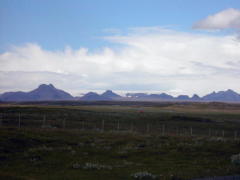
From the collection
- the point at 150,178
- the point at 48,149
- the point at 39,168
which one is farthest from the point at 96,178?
the point at 48,149

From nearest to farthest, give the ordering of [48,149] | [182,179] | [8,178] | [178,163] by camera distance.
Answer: [8,178], [182,179], [178,163], [48,149]

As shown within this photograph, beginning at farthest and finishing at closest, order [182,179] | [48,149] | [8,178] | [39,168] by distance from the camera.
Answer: [48,149]
[39,168]
[182,179]
[8,178]

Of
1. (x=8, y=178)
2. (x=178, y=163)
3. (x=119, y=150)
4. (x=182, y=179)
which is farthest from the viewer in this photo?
(x=119, y=150)

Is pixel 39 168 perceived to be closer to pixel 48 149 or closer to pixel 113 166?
pixel 113 166

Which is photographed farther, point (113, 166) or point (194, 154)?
point (194, 154)

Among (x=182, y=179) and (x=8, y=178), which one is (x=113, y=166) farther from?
(x=8, y=178)

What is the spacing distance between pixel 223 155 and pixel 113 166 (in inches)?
360

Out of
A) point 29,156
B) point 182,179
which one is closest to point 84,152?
point 29,156

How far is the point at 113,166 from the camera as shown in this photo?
64.5 ft

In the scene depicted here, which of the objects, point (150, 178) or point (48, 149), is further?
point (48, 149)

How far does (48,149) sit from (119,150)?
4.93 m

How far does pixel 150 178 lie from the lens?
16438mm

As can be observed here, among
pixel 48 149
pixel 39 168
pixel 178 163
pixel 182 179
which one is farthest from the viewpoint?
pixel 48 149

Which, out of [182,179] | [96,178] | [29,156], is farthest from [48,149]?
[182,179]
